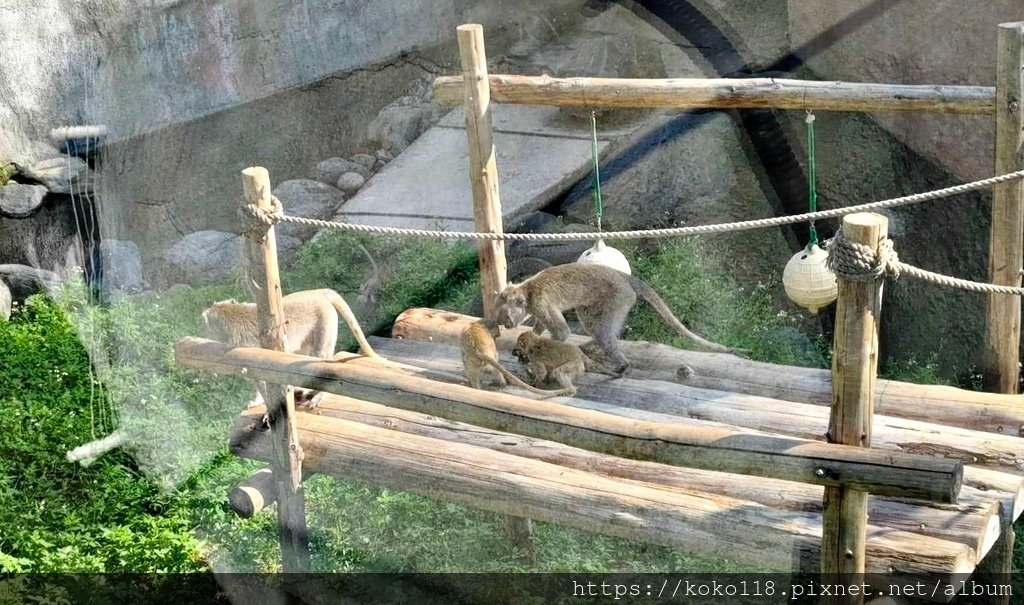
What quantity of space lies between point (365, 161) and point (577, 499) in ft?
20.3

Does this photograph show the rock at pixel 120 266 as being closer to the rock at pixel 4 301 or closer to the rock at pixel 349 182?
the rock at pixel 4 301

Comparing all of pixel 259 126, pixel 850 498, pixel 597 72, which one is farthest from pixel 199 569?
pixel 597 72

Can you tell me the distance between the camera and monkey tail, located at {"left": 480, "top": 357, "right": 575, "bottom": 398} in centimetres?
556

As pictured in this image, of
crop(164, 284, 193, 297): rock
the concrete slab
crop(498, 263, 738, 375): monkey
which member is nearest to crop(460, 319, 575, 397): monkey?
crop(498, 263, 738, 375): monkey

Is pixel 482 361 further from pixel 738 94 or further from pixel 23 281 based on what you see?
pixel 23 281

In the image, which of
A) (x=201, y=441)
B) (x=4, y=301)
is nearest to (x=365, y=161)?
(x=4, y=301)

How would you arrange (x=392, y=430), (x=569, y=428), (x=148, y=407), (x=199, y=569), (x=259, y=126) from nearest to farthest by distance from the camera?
(x=569, y=428)
(x=392, y=430)
(x=199, y=569)
(x=148, y=407)
(x=259, y=126)

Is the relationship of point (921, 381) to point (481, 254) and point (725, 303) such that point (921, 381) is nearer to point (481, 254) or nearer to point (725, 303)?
→ point (725, 303)

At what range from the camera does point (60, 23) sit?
7.91 m

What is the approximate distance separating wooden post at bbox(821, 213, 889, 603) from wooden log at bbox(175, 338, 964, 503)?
5.0 inches

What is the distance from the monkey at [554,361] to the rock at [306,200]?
13.7 feet

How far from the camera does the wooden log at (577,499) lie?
409cm

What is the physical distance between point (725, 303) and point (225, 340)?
143 inches

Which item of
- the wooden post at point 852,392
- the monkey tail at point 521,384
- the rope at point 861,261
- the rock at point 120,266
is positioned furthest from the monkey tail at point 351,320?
the rock at point 120,266
